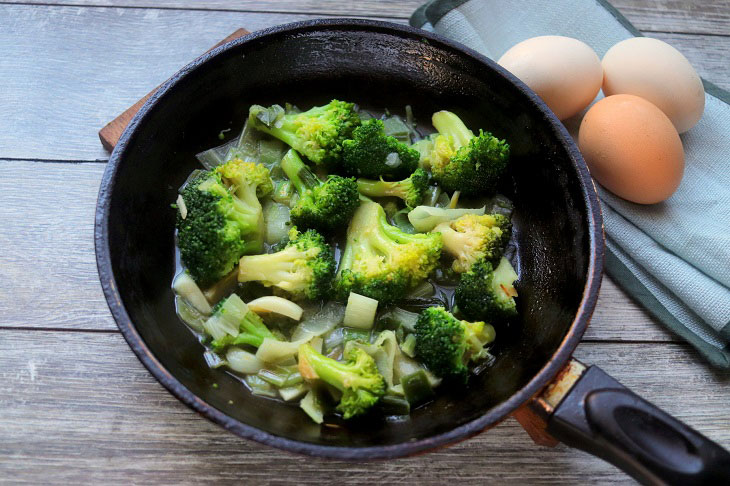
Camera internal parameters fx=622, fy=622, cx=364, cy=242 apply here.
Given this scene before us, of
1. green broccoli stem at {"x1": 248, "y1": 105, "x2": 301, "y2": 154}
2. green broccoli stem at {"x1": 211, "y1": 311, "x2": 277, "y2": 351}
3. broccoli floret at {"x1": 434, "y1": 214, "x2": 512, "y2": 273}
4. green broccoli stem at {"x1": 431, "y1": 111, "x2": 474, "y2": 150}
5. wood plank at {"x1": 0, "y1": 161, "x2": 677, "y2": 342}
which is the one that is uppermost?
green broccoli stem at {"x1": 431, "y1": 111, "x2": 474, "y2": 150}

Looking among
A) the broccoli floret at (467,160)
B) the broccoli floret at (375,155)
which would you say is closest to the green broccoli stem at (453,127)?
the broccoli floret at (467,160)

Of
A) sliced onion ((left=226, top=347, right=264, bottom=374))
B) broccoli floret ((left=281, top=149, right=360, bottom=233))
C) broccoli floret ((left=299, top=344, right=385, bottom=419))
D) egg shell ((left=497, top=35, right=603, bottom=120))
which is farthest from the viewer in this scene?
egg shell ((left=497, top=35, right=603, bottom=120))

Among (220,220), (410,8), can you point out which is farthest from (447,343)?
(410,8)

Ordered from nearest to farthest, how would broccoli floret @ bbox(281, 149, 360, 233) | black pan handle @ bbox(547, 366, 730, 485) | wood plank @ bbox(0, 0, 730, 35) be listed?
black pan handle @ bbox(547, 366, 730, 485) < broccoli floret @ bbox(281, 149, 360, 233) < wood plank @ bbox(0, 0, 730, 35)

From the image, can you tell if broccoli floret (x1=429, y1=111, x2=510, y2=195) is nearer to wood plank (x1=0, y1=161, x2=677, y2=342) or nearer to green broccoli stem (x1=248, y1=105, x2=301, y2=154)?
green broccoli stem (x1=248, y1=105, x2=301, y2=154)

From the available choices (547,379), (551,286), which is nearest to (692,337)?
(551,286)

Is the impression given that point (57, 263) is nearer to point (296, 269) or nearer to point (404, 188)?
point (296, 269)

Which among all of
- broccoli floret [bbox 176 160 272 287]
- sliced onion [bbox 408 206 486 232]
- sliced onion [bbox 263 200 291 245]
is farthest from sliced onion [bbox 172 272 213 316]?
sliced onion [bbox 408 206 486 232]

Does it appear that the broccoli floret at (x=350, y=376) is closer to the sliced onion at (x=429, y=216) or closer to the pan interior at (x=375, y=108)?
the pan interior at (x=375, y=108)
